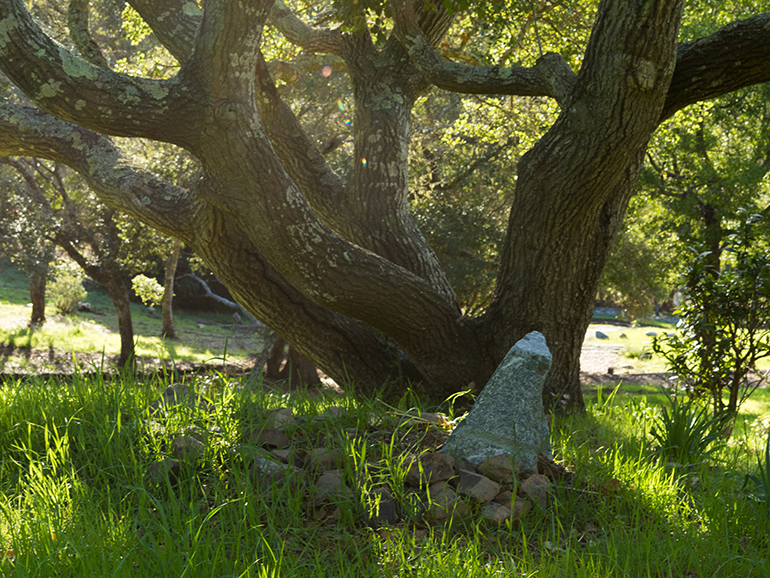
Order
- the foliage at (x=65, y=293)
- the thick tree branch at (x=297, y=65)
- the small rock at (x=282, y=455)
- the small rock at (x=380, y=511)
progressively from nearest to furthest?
1. the small rock at (x=380, y=511)
2. the small rock at (x=282, y=455)
3. the thick tree branch at (x=297, y=65)
4. the foliage at (x=65, y=293)

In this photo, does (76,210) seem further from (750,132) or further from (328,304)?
(750,132)

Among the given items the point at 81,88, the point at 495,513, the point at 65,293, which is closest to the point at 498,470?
the point at 495,513

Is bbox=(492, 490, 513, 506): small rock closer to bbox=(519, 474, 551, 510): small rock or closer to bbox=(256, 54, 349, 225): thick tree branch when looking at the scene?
bbox=(519, 474, 551, 510): small rock

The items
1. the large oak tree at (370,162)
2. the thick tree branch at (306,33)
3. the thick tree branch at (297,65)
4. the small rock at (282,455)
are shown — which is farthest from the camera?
the thick tree branch at (297,65)

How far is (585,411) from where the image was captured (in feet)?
16.5

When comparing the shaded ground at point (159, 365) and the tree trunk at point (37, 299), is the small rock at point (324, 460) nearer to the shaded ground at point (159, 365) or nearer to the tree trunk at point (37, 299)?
the shaded ground at point (159, 365)

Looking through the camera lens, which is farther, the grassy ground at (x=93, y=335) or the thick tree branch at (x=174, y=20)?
the grassy ground at (x=93, y=335)

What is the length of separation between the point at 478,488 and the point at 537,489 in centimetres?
36

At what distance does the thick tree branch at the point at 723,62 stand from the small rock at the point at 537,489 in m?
3.15

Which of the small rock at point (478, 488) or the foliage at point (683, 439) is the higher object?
the foliage at point (683, 439)

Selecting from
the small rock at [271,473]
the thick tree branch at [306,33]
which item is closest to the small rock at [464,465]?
the small rock at [271,473]

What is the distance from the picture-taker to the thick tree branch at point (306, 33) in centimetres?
622

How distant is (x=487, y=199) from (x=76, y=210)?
11.0 metres

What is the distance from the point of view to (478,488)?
2803mm
